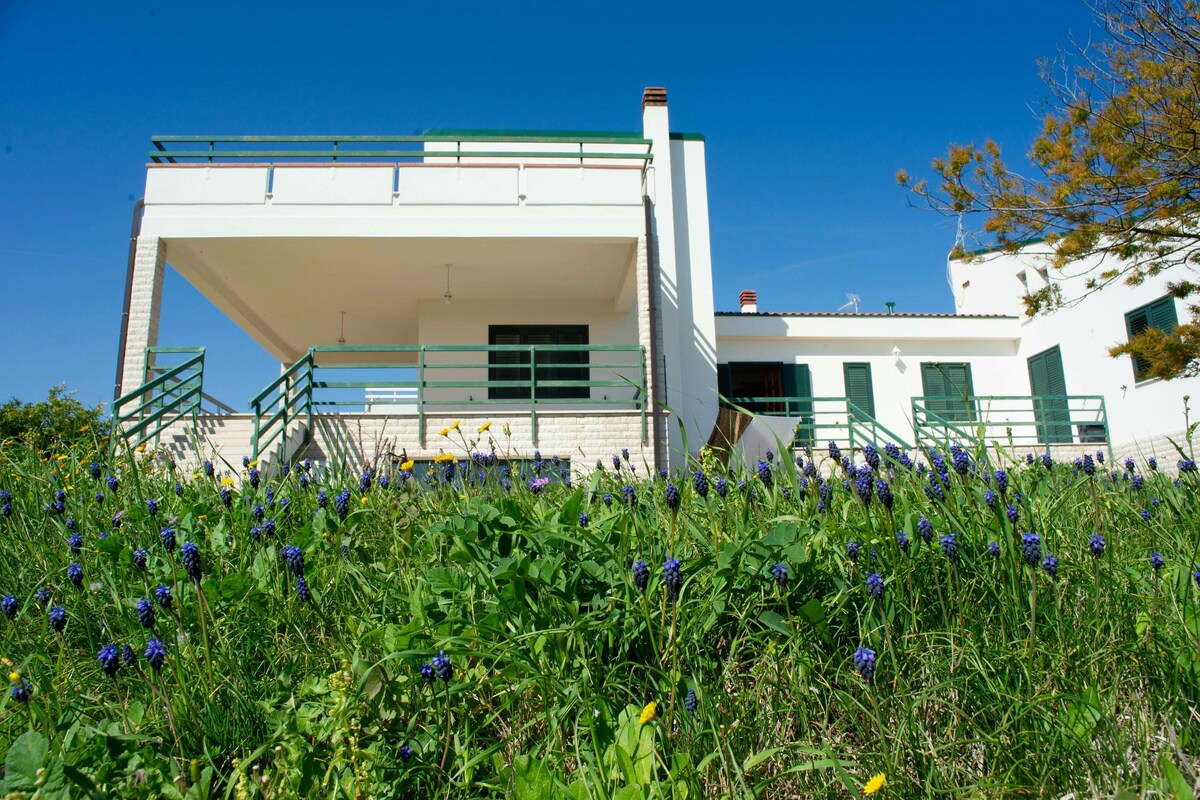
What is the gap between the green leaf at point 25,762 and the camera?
5.49ft

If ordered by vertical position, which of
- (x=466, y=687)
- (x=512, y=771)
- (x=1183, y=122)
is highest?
(x=1183, y=122)

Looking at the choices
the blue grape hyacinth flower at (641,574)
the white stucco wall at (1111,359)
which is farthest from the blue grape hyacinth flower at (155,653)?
the white stucco wall at (1111,359)

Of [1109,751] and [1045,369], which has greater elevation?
[1045,369]

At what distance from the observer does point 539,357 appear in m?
15.7

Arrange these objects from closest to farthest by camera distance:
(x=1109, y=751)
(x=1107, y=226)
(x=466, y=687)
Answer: (x=1109, y=751) < (x=466, y=687) < (x=1107, y=226)

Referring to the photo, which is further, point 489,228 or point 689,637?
point 489,228

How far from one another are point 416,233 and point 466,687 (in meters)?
11.2

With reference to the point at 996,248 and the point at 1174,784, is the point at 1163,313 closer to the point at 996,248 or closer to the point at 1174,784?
the point at 996,248

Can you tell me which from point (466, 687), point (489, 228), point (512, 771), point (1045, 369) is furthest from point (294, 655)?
point (1045, 369)

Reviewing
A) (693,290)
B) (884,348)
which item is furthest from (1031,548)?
(884,348)

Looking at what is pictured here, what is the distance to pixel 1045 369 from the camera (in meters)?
17.8

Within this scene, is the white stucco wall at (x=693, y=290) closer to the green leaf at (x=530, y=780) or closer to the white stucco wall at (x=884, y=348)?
the white stucco wall at (x=884, y=348)

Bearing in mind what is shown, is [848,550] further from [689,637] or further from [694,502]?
→ [694,502]

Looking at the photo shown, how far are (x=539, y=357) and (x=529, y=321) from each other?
2.48ft
